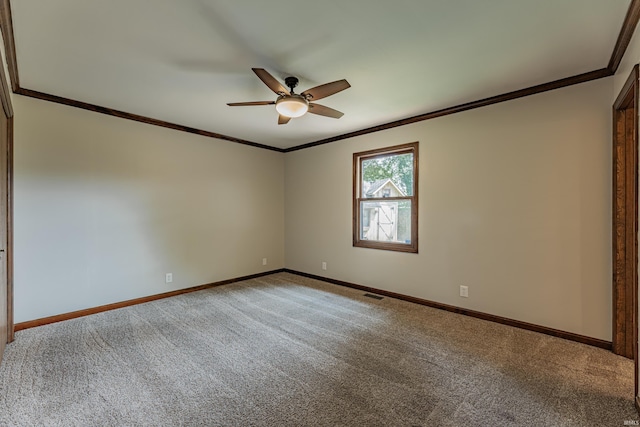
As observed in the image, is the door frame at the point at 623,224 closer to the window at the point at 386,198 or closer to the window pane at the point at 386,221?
the window at the point at 386,198

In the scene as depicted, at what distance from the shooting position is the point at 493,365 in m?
2.25

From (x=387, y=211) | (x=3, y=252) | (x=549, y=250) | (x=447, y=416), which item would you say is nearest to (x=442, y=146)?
(x=387, y=211)

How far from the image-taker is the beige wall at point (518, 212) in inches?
101

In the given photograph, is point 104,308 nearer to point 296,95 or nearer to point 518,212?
point 296,95

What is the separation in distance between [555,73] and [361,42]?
187 cm

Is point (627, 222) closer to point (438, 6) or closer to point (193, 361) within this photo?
point (438, 6)

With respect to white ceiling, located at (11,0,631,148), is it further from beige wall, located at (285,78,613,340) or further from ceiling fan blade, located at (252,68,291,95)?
beige wall, located at (285,78,613,340)

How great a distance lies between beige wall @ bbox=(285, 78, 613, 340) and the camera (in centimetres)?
258

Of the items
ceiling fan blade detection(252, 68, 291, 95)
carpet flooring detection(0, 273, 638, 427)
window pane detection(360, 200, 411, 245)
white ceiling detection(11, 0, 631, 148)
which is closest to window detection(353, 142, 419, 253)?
window pane detection(360, 200, 411, 245)

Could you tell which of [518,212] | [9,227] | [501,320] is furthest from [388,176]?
[9,227]

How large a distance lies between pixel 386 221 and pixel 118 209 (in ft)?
11.8

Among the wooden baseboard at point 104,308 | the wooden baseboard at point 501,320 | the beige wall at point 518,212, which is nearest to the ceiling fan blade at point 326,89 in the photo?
the beige wall at point 518,212

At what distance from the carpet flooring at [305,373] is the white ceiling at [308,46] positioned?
8.11ft

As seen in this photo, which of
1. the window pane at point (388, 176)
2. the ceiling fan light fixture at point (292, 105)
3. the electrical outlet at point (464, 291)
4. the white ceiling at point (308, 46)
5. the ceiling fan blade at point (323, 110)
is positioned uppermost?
the white ceiling at point (308, 46)
